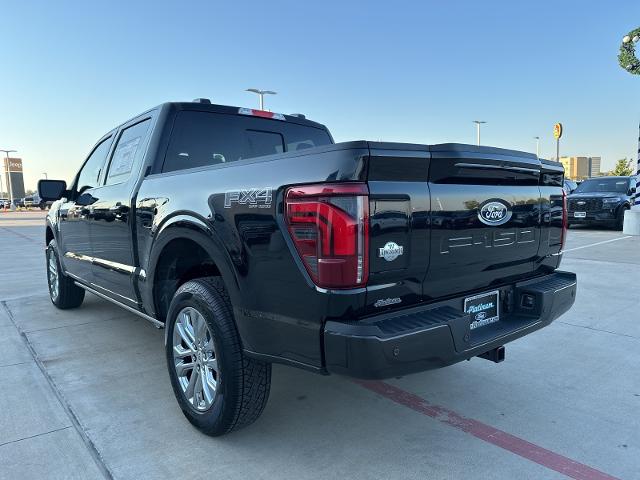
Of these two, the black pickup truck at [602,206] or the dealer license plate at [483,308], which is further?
the black pickup truck at [602,206]

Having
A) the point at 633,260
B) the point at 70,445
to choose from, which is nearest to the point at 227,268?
the point at 70,445

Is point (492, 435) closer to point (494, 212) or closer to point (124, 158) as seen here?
point (494, 212)

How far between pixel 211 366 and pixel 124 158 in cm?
214

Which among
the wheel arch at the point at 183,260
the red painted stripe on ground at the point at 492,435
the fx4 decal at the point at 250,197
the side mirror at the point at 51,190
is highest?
the side mirror at the point at 51,190

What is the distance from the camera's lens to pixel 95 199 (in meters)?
4.11

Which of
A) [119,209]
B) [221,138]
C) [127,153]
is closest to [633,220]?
[221,138]

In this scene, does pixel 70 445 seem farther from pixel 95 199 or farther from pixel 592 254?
pixel 592 254

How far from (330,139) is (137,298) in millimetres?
2295

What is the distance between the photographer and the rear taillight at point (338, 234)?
194 cm

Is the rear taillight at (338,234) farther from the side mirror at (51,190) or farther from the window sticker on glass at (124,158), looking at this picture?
the side mirror at (51,190)

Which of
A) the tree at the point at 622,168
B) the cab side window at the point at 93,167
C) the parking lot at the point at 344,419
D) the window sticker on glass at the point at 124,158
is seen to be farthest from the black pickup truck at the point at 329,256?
the tree at the point at 622,168

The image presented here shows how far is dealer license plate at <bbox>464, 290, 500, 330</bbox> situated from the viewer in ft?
8.23

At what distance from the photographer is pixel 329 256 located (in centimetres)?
195

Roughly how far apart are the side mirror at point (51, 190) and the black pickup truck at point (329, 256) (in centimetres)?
172
